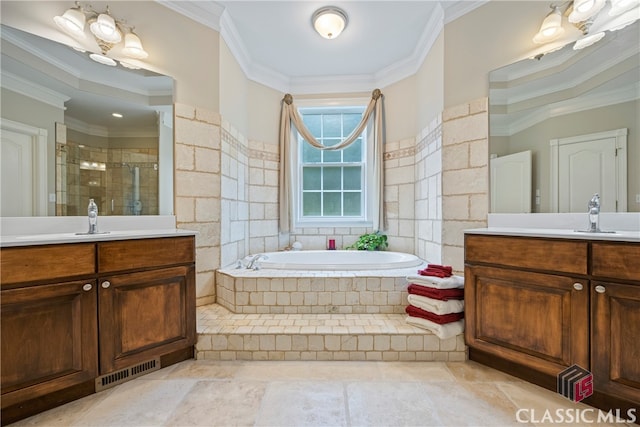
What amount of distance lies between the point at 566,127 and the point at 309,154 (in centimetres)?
255

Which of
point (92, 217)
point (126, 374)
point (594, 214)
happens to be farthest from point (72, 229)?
point (594, 214)

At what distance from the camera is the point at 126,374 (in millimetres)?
1663

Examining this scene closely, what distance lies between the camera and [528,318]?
5.16 feet

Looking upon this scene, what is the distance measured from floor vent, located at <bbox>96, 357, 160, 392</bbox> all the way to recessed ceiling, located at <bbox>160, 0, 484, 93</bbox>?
2619mm

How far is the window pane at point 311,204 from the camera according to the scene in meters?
3.70

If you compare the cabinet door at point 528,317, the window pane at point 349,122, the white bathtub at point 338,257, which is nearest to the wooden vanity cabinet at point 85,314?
the white bathtub at point 338,257

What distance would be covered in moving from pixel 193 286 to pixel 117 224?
0.76 m

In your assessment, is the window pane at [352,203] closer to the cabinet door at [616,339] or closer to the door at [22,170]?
the cabinet door at [616,339]

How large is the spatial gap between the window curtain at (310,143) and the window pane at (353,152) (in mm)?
200

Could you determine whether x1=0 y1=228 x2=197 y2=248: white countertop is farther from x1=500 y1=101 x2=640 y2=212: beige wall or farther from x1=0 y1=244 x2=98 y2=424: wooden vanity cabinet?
x1=500 y1=101 x2=640 y2=212: beige wall

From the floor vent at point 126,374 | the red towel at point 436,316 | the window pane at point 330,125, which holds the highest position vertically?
the window pane at point 330,125

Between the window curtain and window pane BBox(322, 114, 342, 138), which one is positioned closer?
the window curtain

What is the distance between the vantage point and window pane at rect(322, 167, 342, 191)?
370 centimetres
